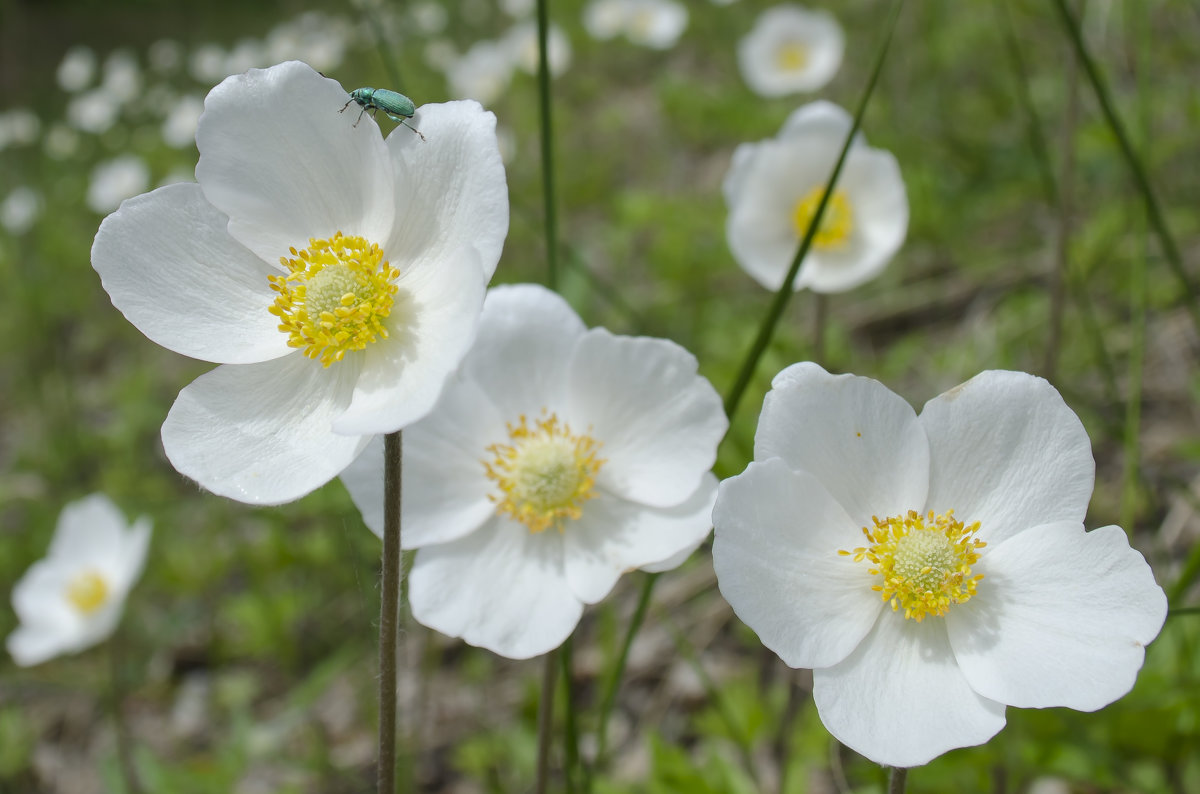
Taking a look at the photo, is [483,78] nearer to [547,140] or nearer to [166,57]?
[547,140]

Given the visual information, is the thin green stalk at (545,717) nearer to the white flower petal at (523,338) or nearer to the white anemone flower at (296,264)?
the white flower petal at (523,338)

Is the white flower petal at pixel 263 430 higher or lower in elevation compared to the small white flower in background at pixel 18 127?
higher

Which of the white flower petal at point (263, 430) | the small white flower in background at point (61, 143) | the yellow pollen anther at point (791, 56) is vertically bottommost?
the small white flower in background at point (61, 143)

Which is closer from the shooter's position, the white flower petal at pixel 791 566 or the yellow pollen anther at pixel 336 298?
the white flower petal at pixel 791 566

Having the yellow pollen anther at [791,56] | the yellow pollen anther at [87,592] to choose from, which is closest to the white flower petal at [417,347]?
the yellow pollen anther at [87,592]

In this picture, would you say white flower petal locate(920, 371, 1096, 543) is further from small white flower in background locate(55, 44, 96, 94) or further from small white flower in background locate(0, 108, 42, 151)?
small white flower in background locate(55, 44, 96, 94)

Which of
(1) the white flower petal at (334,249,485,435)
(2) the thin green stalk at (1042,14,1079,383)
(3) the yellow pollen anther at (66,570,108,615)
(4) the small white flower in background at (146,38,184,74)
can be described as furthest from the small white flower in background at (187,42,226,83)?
(1) the white flower petal at (334,249,485,435)

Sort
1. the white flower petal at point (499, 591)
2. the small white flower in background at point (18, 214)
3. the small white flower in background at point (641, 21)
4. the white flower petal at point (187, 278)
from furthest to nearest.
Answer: the small white flower in background at point (18, 214), the small white flower in background at point (641, 21), the white flower petal at point (499, 591), the white flower petal at point (187, 278)
